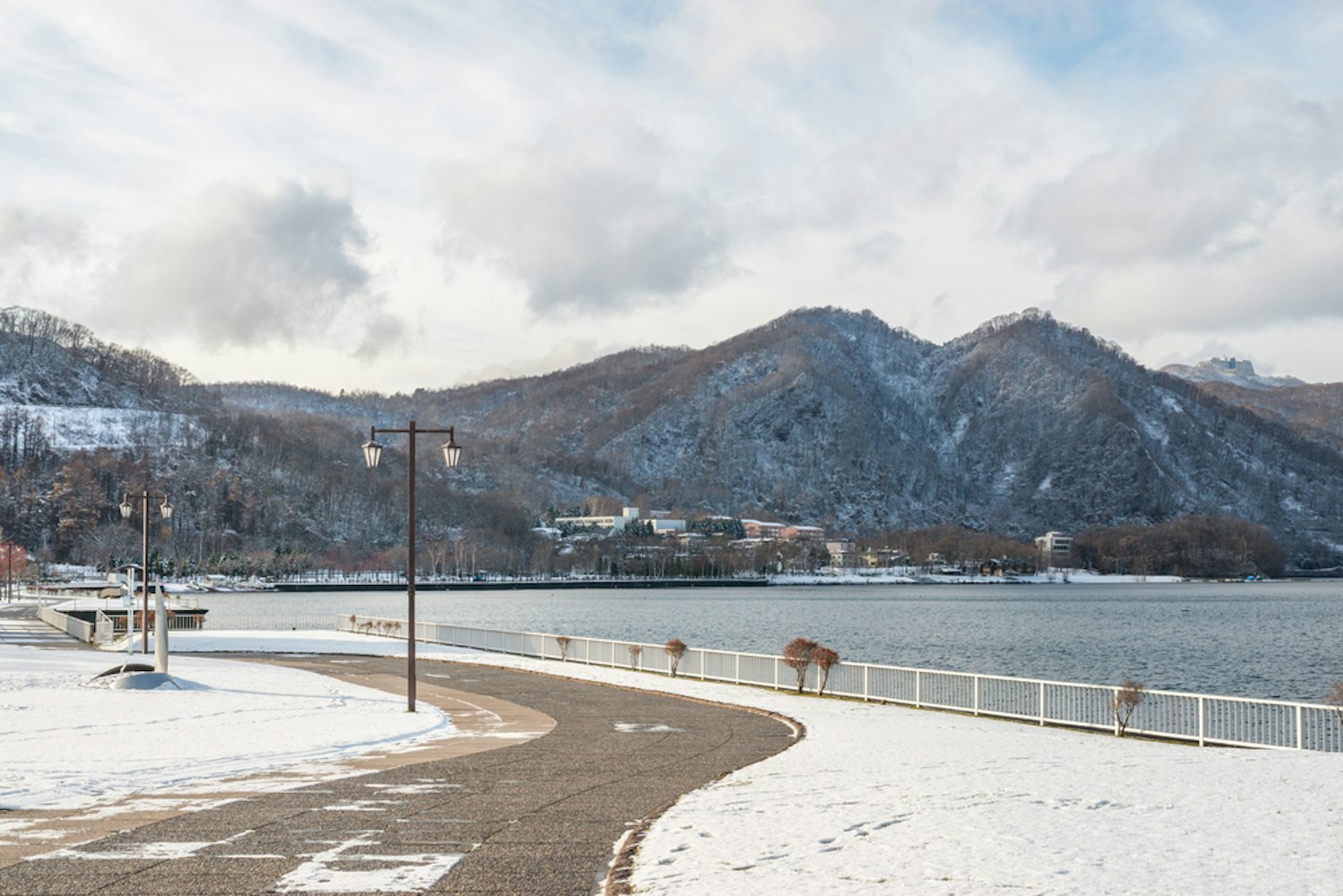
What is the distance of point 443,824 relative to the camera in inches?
543

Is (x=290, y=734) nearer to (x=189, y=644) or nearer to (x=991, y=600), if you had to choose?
(x=189, y=644)

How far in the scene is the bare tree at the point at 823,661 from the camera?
110 feet

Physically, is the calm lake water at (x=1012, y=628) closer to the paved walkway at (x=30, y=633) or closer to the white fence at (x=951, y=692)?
the paved walkway at (x=30, y=633)

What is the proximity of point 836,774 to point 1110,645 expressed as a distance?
78.5m

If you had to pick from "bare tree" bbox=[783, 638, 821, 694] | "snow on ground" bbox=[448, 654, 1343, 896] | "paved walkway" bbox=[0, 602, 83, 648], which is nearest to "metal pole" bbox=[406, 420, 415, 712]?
"snow on ground" bbox=[448, 654, 1343, 896]

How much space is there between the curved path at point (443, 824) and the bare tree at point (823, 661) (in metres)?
8.59

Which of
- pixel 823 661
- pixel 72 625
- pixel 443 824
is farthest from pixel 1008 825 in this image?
pixel 72 625

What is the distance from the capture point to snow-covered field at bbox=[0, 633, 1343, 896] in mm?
10734

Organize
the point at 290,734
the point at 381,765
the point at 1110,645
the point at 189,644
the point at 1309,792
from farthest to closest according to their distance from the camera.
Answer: the point at 1110,645
the point at 189,644
the point at 290,734
the point at 381,765
the point at 1309,792

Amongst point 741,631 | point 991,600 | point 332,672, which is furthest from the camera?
point 991,600

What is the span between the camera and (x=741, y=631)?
108 metres

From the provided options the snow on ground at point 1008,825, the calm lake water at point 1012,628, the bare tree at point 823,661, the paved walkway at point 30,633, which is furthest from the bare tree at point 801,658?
the paved walkway at point 30,633

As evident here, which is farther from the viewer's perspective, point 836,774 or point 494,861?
point 836,774

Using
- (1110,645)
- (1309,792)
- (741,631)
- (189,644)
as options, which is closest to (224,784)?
(1309,792)
